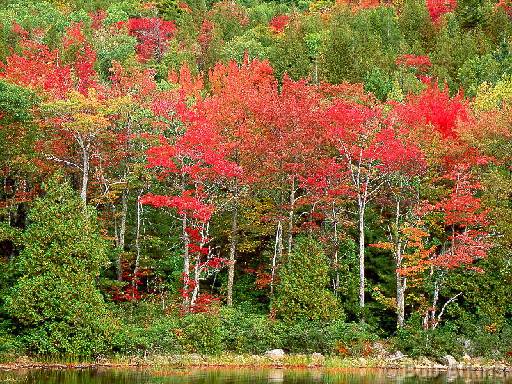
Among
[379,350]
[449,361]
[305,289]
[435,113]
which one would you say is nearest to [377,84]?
[435,113]

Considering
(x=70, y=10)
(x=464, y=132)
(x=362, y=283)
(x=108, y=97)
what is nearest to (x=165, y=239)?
(x=108, y=97)

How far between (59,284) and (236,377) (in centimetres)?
807

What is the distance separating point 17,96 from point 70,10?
189ft

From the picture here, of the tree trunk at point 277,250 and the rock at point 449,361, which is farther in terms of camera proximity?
the tree trunk at point 277,250

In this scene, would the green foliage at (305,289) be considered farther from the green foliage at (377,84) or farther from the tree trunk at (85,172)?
the green foliage at (377,84)

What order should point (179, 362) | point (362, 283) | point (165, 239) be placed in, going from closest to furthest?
point (179, 362)
point (362, 283)
point (165, 239)

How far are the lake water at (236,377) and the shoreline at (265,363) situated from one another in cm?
132

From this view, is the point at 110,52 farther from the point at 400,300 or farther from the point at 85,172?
the point at 400,300

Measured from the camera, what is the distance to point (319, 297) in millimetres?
34406

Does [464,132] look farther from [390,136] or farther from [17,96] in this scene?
[17,96]

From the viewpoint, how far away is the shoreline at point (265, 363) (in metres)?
29.2

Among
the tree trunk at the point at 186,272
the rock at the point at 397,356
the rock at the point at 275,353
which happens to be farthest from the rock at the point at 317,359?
the tree trunk at the point at 186,272

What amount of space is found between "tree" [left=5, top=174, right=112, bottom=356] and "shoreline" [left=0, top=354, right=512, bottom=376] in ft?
2.59

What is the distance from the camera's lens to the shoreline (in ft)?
95.7
